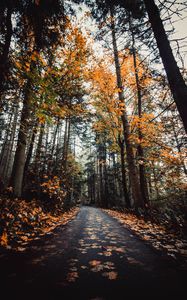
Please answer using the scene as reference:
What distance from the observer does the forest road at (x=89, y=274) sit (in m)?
1.71

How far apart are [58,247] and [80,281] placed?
1439 millimetres

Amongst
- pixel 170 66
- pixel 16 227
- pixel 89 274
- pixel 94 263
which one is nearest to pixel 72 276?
pixel 89 274

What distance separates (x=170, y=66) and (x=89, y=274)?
4573 mm

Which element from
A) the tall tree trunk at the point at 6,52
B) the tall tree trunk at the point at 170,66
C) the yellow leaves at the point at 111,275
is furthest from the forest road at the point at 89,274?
the tall tree trunk at the point at 6,52

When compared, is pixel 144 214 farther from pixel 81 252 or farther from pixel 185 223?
pixel 81 252

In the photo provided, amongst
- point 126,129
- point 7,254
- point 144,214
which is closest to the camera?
point 7,254

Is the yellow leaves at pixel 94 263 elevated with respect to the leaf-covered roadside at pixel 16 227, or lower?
lower

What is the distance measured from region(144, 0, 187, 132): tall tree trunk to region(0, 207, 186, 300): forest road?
2807 mm

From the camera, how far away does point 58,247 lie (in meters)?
3.21

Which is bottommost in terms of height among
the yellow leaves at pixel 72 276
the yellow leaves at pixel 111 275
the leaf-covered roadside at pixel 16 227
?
the yellow leaves at pixel 111 275

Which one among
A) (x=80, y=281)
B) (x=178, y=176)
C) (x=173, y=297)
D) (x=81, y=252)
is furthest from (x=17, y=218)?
(x=178, y=176)

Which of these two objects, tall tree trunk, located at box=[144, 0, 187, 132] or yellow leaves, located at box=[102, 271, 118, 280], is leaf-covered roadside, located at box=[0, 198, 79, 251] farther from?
tall tree trunk, located at box=[144, 0, 187, 132]

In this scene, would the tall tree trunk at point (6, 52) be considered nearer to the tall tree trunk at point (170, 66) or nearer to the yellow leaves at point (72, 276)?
the tall tree trunk at point (170, 66)

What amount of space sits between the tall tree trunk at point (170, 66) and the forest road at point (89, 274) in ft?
9.21
